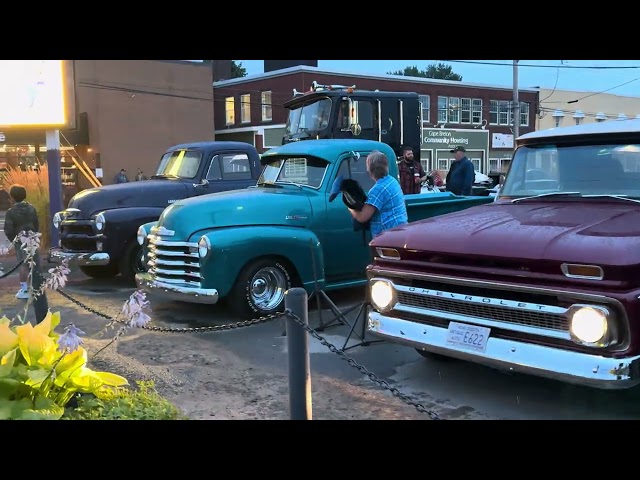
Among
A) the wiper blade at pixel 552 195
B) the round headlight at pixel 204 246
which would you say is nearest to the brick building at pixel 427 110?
the round headlight at pixel 204 246

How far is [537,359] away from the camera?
11.7ft

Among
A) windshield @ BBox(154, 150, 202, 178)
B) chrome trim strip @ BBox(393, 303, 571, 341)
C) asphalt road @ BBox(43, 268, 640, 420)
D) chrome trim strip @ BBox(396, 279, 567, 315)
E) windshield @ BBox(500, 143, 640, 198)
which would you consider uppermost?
windshield @ BBox(154, 150, 202, 178)

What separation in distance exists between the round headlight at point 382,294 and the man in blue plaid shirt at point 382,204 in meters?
1.47

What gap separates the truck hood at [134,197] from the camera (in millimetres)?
9266

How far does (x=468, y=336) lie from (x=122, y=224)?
626 centimetres

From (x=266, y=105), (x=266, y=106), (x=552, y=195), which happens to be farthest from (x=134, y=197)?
(x=266, y=106)

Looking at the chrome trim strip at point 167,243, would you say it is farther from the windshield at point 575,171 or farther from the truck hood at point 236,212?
the windshield at point 575,171

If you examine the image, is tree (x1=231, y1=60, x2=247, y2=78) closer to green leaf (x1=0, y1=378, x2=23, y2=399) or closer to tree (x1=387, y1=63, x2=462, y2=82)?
tree (x1=387, y1=63, x2=462, y2=82)

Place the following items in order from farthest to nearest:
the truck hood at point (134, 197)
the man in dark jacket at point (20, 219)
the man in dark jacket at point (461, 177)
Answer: the man in dark jacket at point (461, 177) < the truck hood at point (134, 197) < the man in dark jacket at point (20, 219)

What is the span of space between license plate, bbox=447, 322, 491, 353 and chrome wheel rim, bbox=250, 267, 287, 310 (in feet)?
9.91

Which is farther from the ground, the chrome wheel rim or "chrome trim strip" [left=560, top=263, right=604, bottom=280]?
"chrome trim strip" [left=560, top=263, right=604, bottom=280]

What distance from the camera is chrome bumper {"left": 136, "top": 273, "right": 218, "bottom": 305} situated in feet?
20.8

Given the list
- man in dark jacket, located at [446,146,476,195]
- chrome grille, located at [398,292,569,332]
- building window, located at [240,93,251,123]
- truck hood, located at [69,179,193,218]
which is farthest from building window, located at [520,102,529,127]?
chrome grille, located at [398,292,569,332]

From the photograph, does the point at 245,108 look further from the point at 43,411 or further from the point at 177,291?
the point at 43,411
